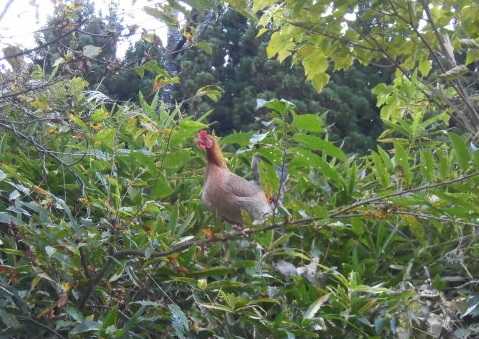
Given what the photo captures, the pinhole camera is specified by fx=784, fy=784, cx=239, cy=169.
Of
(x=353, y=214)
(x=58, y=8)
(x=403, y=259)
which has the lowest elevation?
(x=403, y=259)

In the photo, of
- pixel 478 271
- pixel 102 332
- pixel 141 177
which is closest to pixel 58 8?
pixel 141 177

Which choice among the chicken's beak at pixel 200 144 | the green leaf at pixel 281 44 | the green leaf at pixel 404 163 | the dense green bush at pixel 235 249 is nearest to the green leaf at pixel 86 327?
the dense green bush at pixel 235 249

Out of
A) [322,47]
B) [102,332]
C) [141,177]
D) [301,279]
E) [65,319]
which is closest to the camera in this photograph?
[102,332]

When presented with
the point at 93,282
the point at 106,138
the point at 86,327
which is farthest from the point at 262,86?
the point at 86,327

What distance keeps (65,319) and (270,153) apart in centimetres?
77

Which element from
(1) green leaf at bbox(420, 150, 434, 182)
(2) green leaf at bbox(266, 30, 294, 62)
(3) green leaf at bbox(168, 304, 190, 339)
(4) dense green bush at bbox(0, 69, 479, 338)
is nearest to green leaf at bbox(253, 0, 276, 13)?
(2) green leaf at bbox(266, 30, 294, 62)

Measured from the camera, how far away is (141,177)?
2953 mm

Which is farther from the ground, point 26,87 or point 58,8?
point 58,8

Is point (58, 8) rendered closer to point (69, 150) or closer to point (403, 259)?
point (69, 150)

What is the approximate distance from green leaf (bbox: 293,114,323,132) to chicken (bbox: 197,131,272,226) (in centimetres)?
65

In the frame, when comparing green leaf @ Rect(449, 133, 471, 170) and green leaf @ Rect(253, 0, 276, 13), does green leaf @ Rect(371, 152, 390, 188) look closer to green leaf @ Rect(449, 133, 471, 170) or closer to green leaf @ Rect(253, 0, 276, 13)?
green leaf @ Rect(449, 133, 471, 170)

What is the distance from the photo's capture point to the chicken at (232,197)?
277cm

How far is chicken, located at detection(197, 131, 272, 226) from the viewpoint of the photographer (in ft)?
9.09

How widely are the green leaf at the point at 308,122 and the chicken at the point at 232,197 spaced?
65 cm
